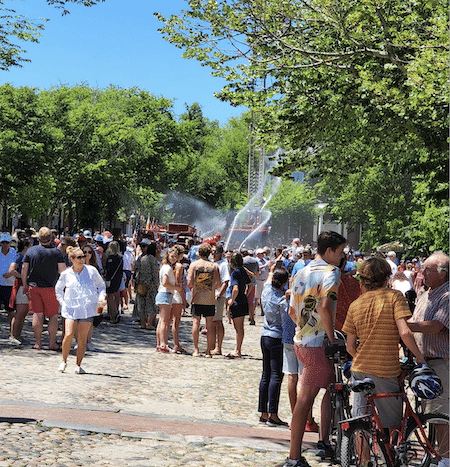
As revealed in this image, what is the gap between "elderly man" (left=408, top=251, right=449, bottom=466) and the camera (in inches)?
259

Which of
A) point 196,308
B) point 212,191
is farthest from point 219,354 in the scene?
point 212,191

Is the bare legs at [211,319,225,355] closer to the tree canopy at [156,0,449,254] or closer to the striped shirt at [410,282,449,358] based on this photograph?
the tree canopy at [156,0,449,254]

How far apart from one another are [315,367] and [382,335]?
871mm

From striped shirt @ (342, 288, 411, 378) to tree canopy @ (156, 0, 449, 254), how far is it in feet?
16.5

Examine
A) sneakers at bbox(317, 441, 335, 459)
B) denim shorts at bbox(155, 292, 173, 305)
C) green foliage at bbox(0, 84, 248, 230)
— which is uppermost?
green foliage at bbox(0, 84, 248, 230)

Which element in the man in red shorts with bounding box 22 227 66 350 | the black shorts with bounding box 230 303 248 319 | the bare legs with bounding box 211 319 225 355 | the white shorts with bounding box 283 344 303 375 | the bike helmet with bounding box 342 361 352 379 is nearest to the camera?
the bike helmet with bounding box 342 361 352 379

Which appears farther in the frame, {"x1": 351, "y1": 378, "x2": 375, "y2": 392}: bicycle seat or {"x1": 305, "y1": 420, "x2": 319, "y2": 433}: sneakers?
{"x1": 305, "y1": 420, "x2": 319, "y2": 433}: sneakers

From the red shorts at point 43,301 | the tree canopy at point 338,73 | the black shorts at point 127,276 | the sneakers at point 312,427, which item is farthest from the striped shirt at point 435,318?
the black shorts at point 127,276

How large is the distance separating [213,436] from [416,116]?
7419 mm

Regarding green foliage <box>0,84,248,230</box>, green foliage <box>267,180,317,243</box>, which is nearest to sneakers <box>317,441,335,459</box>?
green foliage <box>0,84,248,230</box>

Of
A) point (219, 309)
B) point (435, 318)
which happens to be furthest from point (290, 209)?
point (435, 318)

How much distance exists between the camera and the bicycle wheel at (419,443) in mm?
6020

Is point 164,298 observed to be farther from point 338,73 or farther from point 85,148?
point 85,148

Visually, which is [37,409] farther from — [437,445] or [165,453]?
[437,445]
